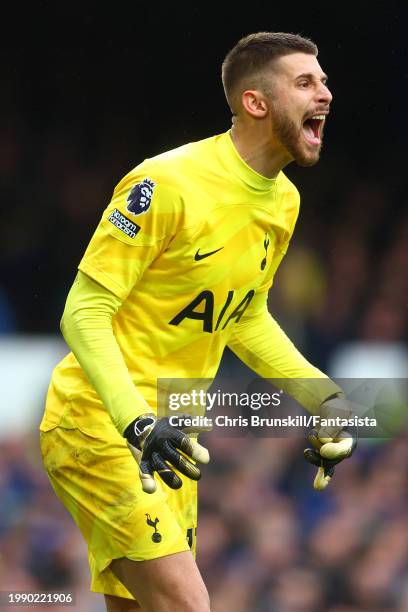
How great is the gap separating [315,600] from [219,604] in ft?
1.50

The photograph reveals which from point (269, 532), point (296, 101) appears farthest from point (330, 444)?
point (269, 532)

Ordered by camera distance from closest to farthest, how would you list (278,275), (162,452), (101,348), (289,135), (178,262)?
(162,452)
(101,348)
(178,262)
(289,135)
(278,275)

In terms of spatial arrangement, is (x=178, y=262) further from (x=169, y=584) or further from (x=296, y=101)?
(x=169, y=584)

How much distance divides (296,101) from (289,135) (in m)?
0.09

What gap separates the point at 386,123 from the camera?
20.6ft

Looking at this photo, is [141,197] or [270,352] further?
[270,352]

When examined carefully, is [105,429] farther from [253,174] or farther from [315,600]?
[315,600]

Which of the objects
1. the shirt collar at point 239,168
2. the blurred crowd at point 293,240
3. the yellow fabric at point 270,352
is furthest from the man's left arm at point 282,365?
the blurred crowd at point 293,240

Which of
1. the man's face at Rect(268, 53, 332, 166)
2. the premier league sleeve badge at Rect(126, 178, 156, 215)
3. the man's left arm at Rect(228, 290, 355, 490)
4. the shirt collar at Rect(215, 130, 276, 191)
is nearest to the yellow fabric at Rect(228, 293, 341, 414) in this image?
the man's left arm at Rect(228, 290, 355, 490)

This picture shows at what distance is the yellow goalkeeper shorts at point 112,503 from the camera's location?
3.00 m

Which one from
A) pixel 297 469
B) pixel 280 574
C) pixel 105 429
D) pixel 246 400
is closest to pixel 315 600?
pixel 280 574

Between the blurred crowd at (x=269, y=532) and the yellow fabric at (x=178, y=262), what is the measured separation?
2.39m

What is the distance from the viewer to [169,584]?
9.63ft

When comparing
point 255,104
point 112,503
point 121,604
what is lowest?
point 121,604
